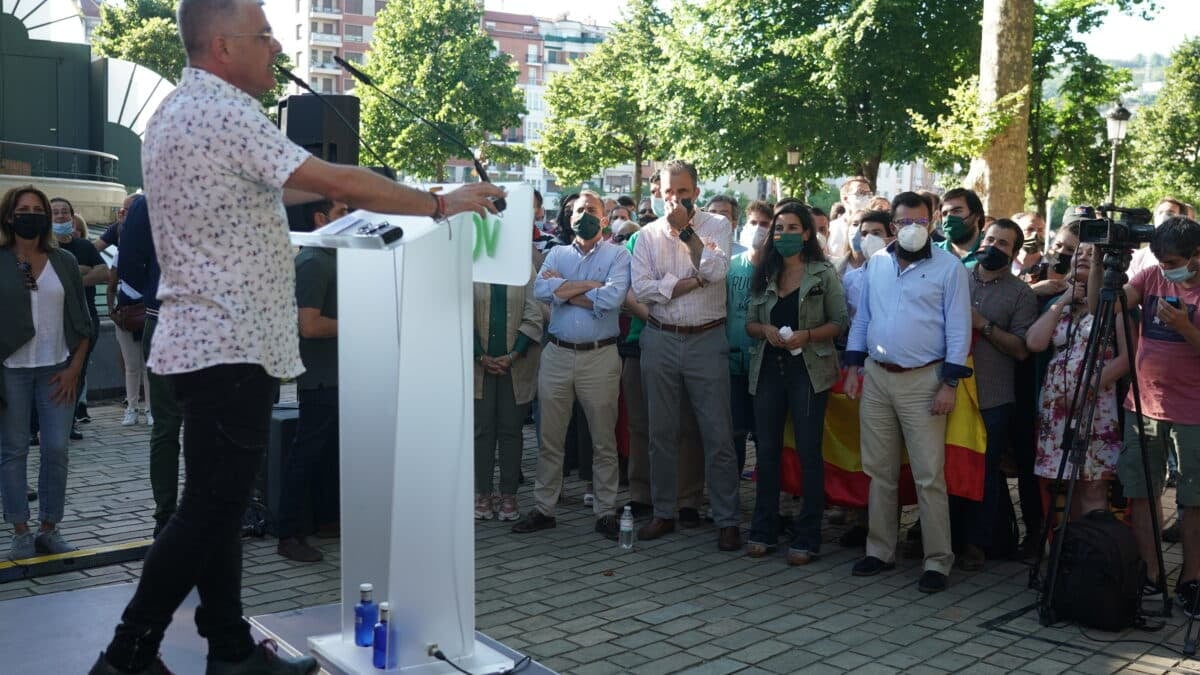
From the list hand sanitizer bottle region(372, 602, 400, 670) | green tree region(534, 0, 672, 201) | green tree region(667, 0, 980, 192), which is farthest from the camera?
green tree region(534, 0, 672, 201)

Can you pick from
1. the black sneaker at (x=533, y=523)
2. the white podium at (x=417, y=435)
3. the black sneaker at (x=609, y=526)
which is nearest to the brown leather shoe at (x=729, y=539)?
the black sneaker at (x=609, y=526)

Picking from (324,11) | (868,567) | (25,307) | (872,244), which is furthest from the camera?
(324,11)

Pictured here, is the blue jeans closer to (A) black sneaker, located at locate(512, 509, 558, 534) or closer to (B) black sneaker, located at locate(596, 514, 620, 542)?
(A) black sneaker, located at locate(512, 509, 558, 534)

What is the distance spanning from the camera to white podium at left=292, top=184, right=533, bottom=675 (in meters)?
4.12

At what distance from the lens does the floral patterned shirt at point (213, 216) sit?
11.4 feet

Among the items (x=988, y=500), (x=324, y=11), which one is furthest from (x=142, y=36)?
(x=324, y=11)

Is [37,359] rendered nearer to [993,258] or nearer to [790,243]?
[790,243]

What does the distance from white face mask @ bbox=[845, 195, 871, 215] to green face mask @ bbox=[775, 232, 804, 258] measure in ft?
7.72

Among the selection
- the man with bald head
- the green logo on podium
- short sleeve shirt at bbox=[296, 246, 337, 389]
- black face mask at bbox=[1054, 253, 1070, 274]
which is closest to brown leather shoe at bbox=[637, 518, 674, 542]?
short sleeve shirt at bbox=[296, 246, 337, 389]

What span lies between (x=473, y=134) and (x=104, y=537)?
50.8 meters

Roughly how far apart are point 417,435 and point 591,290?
3.26 metres

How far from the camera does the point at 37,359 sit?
6.20m

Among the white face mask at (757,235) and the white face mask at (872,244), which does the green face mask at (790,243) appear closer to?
the white face mask at (872,244)

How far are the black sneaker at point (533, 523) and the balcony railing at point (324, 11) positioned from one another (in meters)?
101
